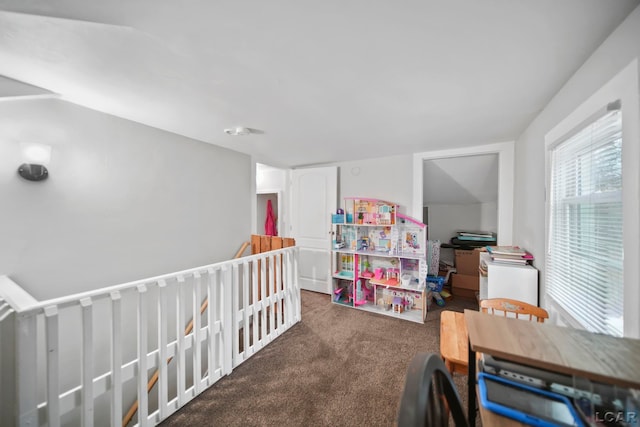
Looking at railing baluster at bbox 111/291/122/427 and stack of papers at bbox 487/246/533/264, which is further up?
stack of papers at bbox 487/246/533/264

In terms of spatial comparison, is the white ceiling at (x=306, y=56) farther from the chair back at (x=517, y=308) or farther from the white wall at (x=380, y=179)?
the chair back at (x=517, y=308)

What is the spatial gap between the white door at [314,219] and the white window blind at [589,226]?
2.52 meters

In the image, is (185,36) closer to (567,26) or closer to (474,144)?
(567,26)

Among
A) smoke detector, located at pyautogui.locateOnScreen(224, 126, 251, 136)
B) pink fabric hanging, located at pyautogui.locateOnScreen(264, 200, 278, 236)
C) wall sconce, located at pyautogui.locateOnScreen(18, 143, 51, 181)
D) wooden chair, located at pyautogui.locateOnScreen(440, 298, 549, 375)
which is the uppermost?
smoke detector, located at pyautogui.locateOnScreen(224, 126, 251, 136)

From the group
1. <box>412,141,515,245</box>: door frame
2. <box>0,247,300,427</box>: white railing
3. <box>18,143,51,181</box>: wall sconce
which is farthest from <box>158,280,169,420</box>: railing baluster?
→ <box>412,141,515,245</box>: door frame

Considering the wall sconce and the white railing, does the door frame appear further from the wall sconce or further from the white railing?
the wall sconce

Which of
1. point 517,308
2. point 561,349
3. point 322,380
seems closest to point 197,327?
point 322,380

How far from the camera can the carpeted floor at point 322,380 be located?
58.9 inches

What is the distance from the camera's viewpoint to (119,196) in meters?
2.02

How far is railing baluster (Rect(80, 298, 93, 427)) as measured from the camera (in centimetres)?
120

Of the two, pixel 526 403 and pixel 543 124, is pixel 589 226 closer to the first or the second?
pixel 543 124

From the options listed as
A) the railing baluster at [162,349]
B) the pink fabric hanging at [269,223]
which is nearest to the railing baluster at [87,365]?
the railing baluster at [162,349]

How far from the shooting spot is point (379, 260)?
336cm

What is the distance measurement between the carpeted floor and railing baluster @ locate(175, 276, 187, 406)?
112mm
